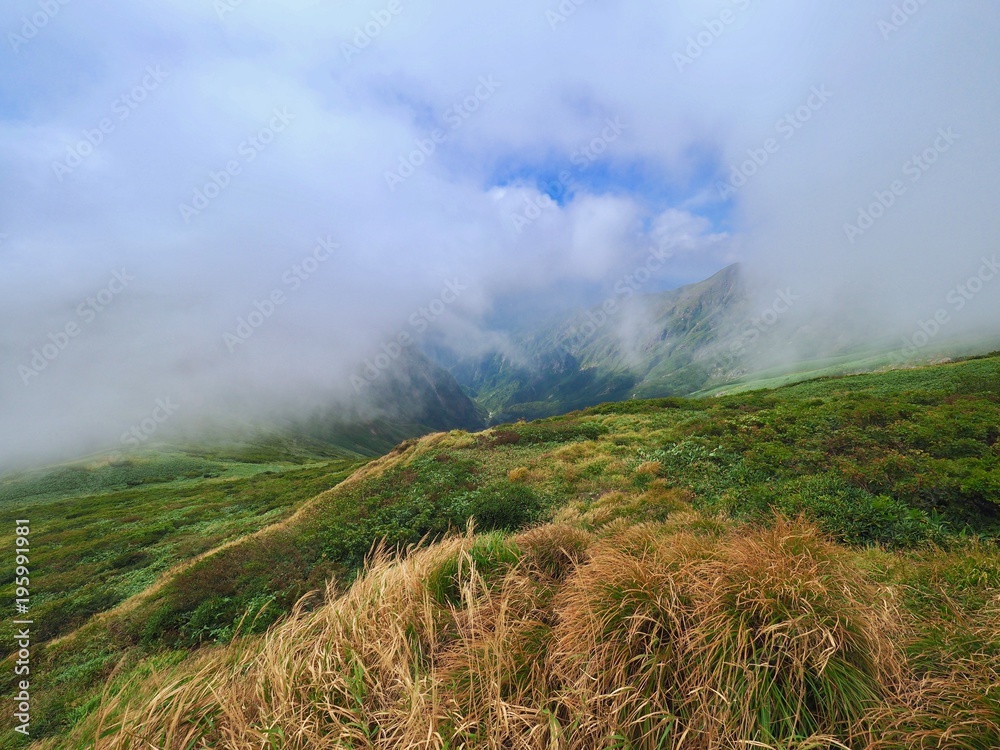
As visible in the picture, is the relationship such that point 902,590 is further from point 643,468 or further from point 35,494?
point 35,494

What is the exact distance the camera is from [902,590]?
453 centimetres

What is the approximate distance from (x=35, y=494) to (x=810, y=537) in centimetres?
9106

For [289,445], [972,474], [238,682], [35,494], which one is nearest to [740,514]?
[972,474]

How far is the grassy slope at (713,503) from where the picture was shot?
619 cm

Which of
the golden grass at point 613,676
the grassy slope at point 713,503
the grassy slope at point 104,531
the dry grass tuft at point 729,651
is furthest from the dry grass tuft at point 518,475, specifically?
the grassy slope at point 104,531

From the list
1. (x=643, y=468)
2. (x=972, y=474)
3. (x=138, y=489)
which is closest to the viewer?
(x=972, y=474)

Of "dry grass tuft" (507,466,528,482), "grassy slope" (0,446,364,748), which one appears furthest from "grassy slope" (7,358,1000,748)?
"grassy slope" (0,446,364,748)

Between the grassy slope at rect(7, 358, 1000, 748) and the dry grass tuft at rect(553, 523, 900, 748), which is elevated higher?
the dry grass tuft at rect(553, 523, 900, 748)

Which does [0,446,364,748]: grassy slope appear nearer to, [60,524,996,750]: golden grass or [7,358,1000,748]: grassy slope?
[7,358,1000,748]: grassy slope

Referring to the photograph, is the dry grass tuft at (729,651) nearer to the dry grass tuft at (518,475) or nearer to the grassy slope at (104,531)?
the grassy slope at (104,531)

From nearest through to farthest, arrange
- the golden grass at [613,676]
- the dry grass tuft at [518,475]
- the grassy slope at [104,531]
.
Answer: the golden grass at [613,676] < the grassy slope at [104,531] < the dry grass tuft at [518,475]

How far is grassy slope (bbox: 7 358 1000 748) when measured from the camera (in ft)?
20.3

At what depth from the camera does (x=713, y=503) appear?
956 cm

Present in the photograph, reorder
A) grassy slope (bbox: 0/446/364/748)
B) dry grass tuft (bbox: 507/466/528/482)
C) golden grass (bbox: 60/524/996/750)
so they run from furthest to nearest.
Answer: dry grass tuft (bbox: 507/466/528/482) < grassy slope (bbox: 0/446/364/748) < golden grass (bbox: 60/524/996/750)
